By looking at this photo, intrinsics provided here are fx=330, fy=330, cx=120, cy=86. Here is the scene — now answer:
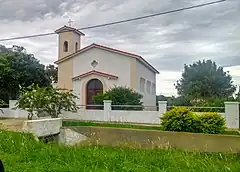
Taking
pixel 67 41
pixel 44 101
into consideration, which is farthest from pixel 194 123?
pixel 67 41

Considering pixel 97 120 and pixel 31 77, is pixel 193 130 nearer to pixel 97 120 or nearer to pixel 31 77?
pixel 97 120

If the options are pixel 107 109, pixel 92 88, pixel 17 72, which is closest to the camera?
pixel 107 109

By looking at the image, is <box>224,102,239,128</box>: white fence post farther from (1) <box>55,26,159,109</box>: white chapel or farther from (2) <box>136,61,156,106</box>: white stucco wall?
(2) <box>136,61,156,106</box>: white stucco wall

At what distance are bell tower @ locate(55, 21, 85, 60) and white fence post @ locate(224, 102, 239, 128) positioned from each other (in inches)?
734

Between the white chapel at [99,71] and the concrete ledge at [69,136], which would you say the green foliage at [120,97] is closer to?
the white chapel at [99,71]

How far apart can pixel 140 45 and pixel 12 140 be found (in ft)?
69.0

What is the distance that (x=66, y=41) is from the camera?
103 feet

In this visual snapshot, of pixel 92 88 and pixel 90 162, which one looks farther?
pixel 92 88

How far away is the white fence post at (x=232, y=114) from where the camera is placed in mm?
15857

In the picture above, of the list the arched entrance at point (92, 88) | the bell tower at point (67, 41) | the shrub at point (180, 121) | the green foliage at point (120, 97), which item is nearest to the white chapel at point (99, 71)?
the arched entrance at point (92, 88)

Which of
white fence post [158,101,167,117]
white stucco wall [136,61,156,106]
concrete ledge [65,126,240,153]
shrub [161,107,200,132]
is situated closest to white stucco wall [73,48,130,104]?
white stucco wall [136,61,156,106]

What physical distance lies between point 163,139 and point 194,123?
153cm

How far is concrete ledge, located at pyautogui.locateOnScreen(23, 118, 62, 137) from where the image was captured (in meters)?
10.7

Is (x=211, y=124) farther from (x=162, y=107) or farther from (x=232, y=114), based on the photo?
(x=162, y=107)
